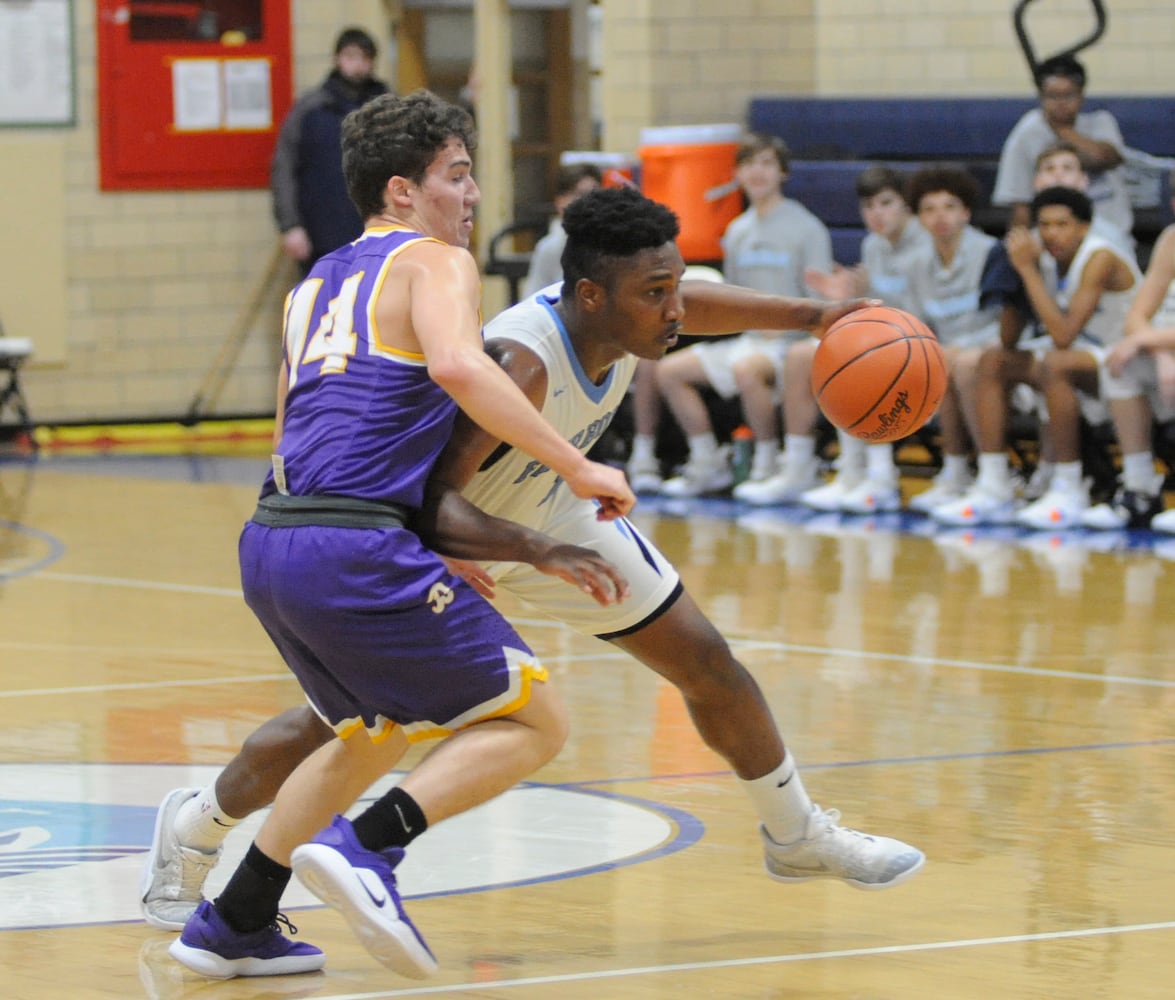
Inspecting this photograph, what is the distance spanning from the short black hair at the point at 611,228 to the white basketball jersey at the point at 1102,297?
611 centimetres

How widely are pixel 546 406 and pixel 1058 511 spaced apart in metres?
6.23

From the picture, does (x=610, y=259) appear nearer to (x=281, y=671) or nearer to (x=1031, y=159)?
(x=281, y=671)

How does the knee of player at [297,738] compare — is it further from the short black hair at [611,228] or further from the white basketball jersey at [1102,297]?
the white basketball jersey at [1102,297]

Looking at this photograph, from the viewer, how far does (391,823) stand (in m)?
3.48

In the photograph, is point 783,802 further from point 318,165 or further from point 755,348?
point 318,165

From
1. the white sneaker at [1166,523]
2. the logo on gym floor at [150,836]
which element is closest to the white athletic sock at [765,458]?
the white sneaker at [1166,523]

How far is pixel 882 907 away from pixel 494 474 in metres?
1.11

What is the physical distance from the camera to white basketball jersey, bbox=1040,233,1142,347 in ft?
31.8

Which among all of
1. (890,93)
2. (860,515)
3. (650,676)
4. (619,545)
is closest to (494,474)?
(619,545)

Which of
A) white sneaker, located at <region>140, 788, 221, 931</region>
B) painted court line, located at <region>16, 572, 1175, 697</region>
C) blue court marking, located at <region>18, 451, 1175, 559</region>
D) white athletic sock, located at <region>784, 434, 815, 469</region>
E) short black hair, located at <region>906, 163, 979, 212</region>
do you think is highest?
short black hair, located at <region>906, 163, 979, 212</region>

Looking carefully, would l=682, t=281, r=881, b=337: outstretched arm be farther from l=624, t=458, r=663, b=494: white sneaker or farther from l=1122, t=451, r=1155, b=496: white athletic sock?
l=624, t=458, r=663, b=494: white sneaker

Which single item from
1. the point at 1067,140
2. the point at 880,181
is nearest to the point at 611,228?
the point at 880,181

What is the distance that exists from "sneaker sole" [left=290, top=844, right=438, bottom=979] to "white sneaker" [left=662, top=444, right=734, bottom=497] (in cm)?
787

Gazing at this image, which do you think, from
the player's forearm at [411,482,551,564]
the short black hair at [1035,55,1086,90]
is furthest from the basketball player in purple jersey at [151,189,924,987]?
the short black hair at [1035,55,1086,90]
